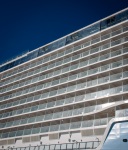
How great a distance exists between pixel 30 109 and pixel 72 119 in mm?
9139

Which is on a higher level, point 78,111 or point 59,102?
point 59,102

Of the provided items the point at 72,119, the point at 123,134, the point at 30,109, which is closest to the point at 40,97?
the point at 30,109

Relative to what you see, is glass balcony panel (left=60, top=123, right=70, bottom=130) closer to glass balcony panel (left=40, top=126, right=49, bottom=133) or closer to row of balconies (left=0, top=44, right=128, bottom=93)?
glass balcony panel (left=40, top=126, right=49, bottom=133)

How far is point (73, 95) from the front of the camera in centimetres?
3206

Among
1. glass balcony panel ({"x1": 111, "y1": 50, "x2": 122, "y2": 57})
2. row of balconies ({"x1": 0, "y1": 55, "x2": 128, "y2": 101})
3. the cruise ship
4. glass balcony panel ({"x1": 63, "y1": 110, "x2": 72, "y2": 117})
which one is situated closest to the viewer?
the cruise ship

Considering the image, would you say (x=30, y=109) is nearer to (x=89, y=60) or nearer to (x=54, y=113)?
(x=54, y=113)

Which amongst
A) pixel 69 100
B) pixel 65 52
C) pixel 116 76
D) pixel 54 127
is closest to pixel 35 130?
pixel 54 127

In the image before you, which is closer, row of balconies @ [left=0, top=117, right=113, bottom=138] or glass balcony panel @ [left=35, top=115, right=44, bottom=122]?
row of balconies @ [left=0, top=117, right=113, bottom=138]

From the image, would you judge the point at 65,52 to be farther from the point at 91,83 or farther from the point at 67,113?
the point at 67,113

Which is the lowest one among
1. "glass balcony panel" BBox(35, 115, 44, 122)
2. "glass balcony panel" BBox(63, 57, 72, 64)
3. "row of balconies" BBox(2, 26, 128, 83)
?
"glass balcony panel" BBox(35, 115, 44, 122)

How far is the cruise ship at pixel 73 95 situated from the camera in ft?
84.4

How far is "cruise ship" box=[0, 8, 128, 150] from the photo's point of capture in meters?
25.7

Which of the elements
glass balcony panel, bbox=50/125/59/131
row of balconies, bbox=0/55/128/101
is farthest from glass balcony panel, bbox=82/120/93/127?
row of balconies, bbox=0/55/128/101

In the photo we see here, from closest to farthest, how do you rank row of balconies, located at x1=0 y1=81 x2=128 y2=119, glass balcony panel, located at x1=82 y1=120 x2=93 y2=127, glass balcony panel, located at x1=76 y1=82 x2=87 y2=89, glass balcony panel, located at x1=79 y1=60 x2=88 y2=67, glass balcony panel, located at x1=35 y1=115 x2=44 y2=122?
1. row of balconies, located at x1=0 y1=81 x2=128 y2=119
2. glass balcony panel, located at x1=82 y1=120 x2=93 y2=127
3. glass balcony panel, located at x1=76 y1=82 x2=87 y2=89
4. glass balcony panel, located at x1=79 y1=60 x2=88 y2=67
5. glass balcony panel, located at x1=35 y1=115 x2=44 y2=122
